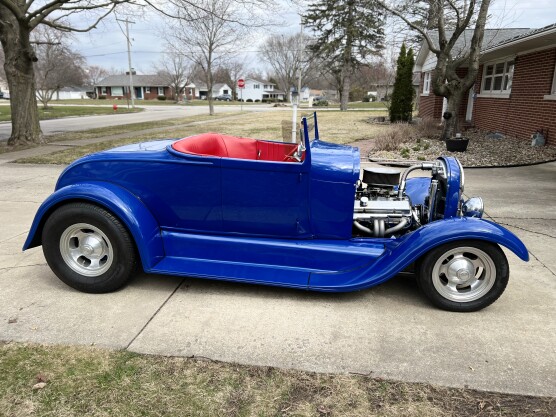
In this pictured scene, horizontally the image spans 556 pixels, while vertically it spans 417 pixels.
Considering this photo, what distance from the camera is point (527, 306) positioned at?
10.4 feet

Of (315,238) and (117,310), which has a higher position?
(315,238)

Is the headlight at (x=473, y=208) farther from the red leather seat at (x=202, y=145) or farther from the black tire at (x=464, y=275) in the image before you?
the red leather seat at (x=202, y=145)

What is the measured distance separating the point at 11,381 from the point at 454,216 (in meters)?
3.13

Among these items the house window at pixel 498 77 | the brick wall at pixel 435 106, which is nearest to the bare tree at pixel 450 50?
the house window at pixel 498 77

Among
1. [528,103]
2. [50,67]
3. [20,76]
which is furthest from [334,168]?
[50,67]

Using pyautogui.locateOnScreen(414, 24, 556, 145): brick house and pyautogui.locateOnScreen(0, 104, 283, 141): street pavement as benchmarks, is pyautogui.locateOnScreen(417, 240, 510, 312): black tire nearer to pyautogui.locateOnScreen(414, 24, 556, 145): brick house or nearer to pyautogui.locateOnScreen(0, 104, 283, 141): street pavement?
pyautogui.locateOnScreen(414, 24, 556, 145): brick house

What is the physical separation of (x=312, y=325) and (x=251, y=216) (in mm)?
951

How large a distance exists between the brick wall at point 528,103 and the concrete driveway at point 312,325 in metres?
8.92

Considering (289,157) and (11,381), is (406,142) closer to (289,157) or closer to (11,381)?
(289,157)

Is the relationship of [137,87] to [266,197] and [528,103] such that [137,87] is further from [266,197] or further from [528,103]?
[266,197]

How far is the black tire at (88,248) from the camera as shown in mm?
3238

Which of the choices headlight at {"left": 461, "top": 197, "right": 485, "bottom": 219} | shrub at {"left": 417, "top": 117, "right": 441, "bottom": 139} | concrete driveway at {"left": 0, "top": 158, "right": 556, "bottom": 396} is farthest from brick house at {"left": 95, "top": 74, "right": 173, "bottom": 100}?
headlight at {"left": 461, "top": 197, "right": 485, "bottom": 219}

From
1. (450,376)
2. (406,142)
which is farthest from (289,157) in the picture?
(406,142)

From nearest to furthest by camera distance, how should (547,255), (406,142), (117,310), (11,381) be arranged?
(11,381)
(117,310)
(547,255)
(406,142)
